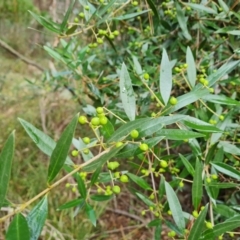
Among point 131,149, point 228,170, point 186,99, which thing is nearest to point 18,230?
point 131,149

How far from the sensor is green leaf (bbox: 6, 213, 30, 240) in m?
0.39

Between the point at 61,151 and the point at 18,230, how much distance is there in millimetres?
105

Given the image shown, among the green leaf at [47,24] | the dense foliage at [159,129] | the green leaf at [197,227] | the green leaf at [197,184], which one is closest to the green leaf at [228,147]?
the dense foliage at [159,129]

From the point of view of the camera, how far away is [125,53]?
5.27ft

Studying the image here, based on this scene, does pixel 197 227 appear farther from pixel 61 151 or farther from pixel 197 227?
pixel 61 151

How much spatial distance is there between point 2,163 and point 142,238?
159 centimetres

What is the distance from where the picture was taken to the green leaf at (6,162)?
15.4 inches

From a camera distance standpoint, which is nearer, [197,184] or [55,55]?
[197,184]

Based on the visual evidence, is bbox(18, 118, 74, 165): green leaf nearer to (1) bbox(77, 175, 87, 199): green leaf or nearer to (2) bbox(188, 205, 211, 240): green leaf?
(1) bbox(77, 175, 87, 199): green leaf

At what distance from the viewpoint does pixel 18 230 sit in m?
0.39

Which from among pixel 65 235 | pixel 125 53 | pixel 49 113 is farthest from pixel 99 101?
pixel 49 113

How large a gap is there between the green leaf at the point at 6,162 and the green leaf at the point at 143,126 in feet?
0.47

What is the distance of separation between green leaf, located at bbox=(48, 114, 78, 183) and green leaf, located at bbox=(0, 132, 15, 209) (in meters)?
0.07

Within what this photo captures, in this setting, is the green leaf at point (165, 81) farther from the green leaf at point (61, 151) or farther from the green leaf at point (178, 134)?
the green leaf at point (61, 151)
